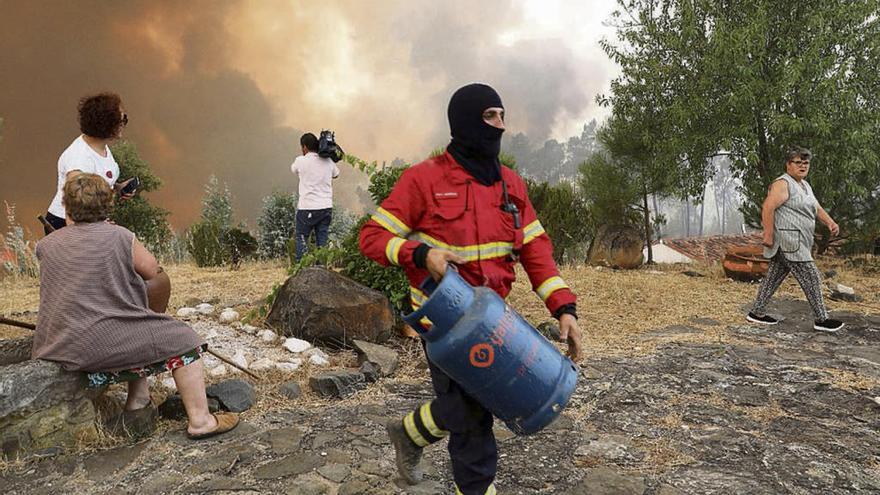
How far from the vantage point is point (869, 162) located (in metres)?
10.5

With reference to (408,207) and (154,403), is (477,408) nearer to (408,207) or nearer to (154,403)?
(408,207)

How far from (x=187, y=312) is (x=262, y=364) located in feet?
5.69

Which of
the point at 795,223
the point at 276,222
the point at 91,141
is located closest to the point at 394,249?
the point at 91,141

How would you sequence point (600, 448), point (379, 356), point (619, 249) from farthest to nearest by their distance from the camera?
point (619, 249) < point (379, 356) < point (600, 448)

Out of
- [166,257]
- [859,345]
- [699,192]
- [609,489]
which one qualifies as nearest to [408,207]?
[609,489]

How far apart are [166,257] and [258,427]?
1121 cm

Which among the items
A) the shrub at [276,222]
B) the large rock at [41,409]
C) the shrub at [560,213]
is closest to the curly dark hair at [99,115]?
the large rock at [41,409]

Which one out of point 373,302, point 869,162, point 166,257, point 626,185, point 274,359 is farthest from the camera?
point 626,185

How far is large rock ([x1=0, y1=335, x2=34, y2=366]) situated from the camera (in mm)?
3752

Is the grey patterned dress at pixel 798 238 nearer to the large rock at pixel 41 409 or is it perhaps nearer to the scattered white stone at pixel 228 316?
the scattered white stone at pixel 228 316

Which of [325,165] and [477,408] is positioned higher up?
[325,165]

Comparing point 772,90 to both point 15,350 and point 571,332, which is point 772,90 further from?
point 15,350

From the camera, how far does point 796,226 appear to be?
623 centimetres

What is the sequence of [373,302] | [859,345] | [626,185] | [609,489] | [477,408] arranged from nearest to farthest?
[477,408] → [609,489] → [373,302] → [859,345] → [626,185]
